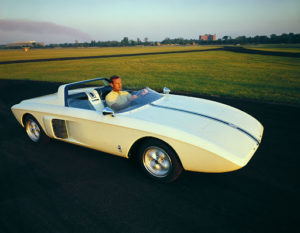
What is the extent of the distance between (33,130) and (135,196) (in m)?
3.04

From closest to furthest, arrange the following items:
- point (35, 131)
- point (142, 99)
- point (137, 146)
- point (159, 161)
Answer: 1. point (159, 161)
2. point (137, 146)
3. point (142, 99)
4. point (35, 131)

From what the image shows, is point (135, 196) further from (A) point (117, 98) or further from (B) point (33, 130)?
(B) point (33, 130)

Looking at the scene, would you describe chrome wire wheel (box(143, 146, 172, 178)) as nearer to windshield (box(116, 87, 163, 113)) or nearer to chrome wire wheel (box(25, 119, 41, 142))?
windshield (box(116, 87, 163, 113))

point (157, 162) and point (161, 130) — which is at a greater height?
point (161, 130)

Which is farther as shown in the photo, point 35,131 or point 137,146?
point 35,131

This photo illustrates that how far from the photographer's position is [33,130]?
15.3 feet

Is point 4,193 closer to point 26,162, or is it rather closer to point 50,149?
point 26,162

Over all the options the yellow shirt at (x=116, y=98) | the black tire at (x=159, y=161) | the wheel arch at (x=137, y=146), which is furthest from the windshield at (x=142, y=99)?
the black tire at (x=159, y=161)

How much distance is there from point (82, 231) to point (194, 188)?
1.53 meters

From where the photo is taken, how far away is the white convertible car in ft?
8.67

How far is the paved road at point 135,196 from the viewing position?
2416mm

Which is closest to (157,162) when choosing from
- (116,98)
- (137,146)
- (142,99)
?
(137,146)

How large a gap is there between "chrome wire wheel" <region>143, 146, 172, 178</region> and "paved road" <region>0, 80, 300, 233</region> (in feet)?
0.55

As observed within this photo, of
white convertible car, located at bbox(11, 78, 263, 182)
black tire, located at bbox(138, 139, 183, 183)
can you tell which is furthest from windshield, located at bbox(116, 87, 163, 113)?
black tire, located at bbox(138, 139, 183, 183)
